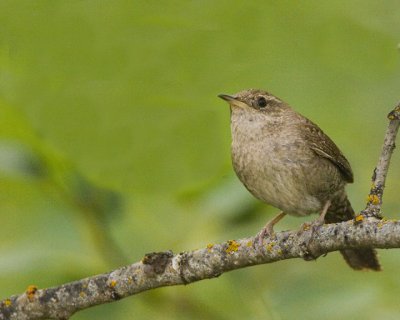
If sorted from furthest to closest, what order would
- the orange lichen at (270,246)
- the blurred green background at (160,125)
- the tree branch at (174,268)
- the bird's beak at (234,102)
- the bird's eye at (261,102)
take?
the bird's eye at (261,102), the bird's beak at (234,102), the orange lichen at (270,246), the tree branch at (174,268), the blurred green background at (160,125)

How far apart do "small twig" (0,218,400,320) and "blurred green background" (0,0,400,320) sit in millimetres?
98

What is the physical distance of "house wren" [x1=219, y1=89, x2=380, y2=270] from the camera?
14.2ft

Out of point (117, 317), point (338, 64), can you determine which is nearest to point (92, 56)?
point (338, 64)

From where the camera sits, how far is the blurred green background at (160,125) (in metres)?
2.88

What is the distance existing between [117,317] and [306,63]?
60.2 inches

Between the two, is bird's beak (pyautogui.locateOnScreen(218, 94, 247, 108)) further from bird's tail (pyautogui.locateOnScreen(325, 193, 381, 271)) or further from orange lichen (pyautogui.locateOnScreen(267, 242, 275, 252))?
orange lichen (pyautogui.locateOnScreen(267, 242, 275, 252))

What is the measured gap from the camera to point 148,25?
9.65 feet

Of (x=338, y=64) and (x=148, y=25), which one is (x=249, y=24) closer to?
(x=148, y=25)

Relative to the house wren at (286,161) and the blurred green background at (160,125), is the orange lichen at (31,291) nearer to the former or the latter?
the blurred green background at (160,125)

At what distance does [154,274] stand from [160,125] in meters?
0.80

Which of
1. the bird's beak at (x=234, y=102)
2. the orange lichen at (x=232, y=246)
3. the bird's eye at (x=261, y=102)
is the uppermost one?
the bird's eye at (x=261, y=102)

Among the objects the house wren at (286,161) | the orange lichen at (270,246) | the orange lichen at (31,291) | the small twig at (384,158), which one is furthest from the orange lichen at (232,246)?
the orange lichen at (31,291)

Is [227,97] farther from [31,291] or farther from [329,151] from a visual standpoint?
[31,291]

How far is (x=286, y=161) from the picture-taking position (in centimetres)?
435
